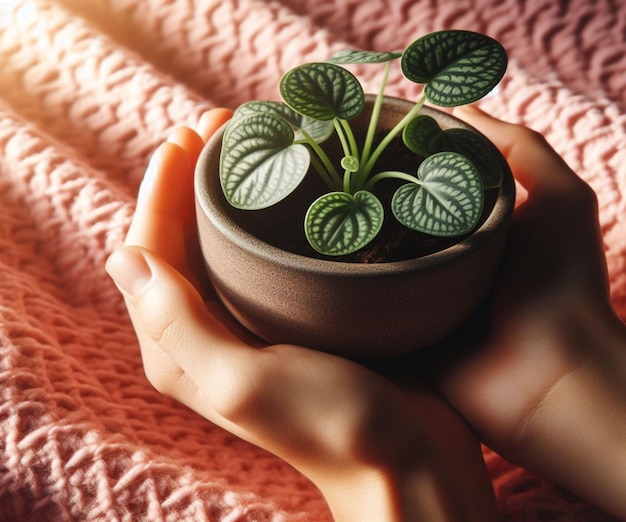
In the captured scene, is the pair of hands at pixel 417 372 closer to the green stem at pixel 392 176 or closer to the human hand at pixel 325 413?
the human hand at pixel 325 413

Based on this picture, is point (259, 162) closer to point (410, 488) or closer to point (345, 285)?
point (345, 285)

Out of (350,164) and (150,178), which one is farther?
(150,178)

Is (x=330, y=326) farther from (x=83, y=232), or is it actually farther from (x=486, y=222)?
(x=83, y=232)

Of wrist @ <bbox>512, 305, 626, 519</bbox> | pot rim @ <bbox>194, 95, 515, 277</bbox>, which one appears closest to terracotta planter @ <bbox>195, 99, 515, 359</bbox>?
pot rim @ <bbox>194, 95, 515, 277</bbox>

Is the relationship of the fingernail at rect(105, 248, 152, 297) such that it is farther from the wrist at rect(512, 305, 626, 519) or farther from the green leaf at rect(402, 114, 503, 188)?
the wrist at rect(512, 305, 626, 519)

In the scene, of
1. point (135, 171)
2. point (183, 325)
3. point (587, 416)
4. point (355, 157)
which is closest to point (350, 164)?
point (355, 157)
